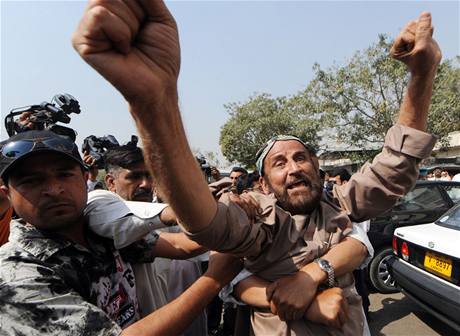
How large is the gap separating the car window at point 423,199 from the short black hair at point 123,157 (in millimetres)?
4254

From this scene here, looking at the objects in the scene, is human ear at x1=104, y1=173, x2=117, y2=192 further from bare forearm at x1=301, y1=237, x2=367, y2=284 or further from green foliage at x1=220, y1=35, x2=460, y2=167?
green foliage at x1=220, y1=35, x2=460, y2=167

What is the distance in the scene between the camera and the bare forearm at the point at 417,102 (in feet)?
4.01

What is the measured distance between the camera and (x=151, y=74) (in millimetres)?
749

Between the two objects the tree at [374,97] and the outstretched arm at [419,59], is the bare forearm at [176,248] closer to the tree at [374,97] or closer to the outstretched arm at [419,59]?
the outstretched arm at [419,59]

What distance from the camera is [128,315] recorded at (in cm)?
136

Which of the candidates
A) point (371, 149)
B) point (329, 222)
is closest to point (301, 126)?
point (371, 149)

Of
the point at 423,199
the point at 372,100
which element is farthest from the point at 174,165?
the point at 372,100

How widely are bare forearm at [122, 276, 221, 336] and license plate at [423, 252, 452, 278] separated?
2818 millimetres

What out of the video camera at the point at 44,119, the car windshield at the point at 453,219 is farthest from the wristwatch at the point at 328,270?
the car windshield at the point at 453,219

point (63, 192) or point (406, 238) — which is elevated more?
point (63, 192)

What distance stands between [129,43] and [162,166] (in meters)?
0.29

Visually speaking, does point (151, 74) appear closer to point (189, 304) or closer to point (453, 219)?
point (189, 304)

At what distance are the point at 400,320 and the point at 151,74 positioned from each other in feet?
15.0

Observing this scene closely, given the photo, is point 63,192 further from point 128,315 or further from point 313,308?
point 313,308
